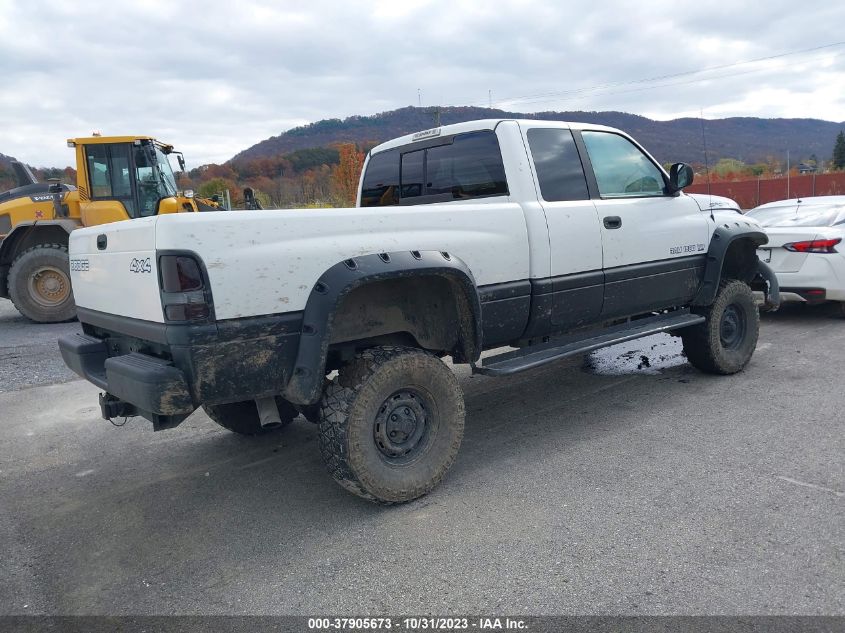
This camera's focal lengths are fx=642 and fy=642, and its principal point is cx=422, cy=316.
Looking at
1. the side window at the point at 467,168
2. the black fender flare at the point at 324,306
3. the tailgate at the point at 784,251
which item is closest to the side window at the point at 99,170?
the side window at the point at 467,168

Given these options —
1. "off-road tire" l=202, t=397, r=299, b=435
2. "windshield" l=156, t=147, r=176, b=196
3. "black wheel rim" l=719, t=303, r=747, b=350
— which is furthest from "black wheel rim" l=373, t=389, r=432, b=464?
"windshield" l=156, t=147, r=176, b=196

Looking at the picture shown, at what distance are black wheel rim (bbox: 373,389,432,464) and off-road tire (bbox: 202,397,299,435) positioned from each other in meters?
1.21

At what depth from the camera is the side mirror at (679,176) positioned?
5.12 m

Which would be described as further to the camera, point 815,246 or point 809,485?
point 815,246

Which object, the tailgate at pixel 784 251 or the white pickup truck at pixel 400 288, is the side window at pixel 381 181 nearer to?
the white pickup truck at pixel 400 288

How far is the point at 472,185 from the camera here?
445 cm

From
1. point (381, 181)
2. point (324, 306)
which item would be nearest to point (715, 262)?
point (381, 181)

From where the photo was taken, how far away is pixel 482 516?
10.9 ft

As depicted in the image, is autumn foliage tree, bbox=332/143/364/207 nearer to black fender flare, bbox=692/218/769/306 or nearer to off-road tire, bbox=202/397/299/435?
black fender flare, bbox=692/218/769/306

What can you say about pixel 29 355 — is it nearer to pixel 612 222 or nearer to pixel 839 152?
pixel 612 222

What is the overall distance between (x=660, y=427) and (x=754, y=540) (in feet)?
5.13

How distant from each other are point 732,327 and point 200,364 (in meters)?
4.74

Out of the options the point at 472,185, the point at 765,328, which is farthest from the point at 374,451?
the point at 765,328

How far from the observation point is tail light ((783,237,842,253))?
745 cm
